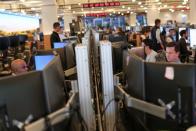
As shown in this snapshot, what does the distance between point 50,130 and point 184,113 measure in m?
0.72

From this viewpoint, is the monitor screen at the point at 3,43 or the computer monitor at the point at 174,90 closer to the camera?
the computer monitor at the point at 174,90

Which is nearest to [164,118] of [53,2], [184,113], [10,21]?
[184,113]

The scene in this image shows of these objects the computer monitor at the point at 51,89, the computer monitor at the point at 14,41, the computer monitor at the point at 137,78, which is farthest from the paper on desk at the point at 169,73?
the computer monitor at the point at 14,41

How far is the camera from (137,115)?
7.15 feet

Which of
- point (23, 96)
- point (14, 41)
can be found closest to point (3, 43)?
point (14, 41)

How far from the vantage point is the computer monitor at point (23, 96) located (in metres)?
1.61

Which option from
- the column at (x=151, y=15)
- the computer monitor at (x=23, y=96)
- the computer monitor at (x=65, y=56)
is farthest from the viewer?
the column at (x=151, y=15)

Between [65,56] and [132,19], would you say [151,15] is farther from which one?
[65,56]

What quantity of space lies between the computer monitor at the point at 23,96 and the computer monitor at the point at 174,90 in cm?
64

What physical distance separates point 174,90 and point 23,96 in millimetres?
801

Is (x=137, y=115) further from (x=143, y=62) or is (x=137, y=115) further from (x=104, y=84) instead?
(x=104, y=84)

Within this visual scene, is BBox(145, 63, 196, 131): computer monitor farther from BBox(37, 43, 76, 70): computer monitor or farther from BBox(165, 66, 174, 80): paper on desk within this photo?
BBox(37, 43, 76, 70): computer monitor

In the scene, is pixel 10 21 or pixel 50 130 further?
pixel 10 21

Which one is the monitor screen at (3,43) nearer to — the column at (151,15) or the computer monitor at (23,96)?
the computer monitor at (23,96)
